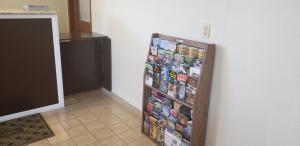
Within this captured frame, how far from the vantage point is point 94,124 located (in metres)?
2.59

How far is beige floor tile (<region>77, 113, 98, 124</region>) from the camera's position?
265cm

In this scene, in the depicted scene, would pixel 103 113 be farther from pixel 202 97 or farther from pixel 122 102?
pixel 202 97

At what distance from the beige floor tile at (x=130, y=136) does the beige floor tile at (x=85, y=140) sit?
276 mm

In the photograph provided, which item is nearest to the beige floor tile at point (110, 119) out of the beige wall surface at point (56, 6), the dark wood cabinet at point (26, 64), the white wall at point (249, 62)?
the dark wood cabinet at point (26, 64)

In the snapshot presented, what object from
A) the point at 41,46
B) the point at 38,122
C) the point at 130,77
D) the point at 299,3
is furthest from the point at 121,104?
the point at 299,3

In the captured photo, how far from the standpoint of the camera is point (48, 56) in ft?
8.60

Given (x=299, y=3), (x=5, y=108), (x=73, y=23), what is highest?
(x=299, y=3)

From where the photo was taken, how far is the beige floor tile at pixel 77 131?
94.0 inches

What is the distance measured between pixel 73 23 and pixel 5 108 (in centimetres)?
213

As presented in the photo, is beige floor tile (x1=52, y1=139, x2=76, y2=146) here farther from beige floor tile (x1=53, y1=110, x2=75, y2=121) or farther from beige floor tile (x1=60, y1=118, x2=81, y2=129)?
beige floor tile (x1=53, y1=110, x2=75, y2=121)

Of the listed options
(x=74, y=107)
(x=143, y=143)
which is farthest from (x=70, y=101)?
(x=143, y=143)

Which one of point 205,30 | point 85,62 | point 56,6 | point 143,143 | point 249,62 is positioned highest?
point 56,6

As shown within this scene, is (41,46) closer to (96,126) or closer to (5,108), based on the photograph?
(5,108)

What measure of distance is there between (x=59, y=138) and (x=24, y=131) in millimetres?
388
